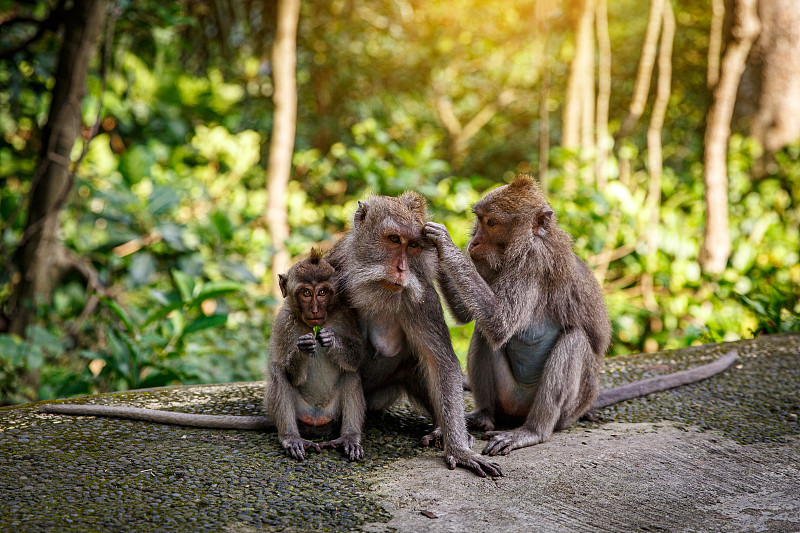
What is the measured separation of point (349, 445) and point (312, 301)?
2.33ft

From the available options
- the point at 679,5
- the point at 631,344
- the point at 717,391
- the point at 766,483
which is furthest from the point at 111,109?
the point at 679,5

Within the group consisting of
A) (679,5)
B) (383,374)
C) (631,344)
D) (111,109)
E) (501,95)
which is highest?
(679,5)

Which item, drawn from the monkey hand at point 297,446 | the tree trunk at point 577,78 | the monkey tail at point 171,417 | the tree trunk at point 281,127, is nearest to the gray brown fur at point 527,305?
the monkey hand at point 297,446

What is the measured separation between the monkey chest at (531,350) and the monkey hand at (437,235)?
796mm

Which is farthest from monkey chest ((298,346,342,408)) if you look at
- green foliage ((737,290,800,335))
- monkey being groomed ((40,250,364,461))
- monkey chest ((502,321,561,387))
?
green foliage ((737,290,800,335))

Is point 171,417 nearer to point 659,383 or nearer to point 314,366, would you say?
point 314,366

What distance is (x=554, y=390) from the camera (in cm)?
375

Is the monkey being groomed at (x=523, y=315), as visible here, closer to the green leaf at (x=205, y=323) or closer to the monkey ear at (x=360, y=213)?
the monkey ear at (x=360, y=213)

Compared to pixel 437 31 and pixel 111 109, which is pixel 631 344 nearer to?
pixel 111 109

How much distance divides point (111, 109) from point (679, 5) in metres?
10.9

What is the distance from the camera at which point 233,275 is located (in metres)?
6.43

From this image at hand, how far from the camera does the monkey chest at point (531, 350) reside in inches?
154

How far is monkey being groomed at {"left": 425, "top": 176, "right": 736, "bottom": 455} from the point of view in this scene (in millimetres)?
3605

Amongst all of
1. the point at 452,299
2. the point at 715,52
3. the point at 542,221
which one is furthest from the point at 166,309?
the point at 715,52
